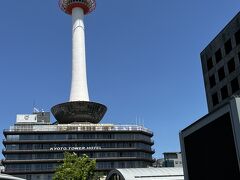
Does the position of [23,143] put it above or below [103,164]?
above

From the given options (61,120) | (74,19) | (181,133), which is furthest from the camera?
(74,19)

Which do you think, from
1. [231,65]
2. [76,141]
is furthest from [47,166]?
[231,65]

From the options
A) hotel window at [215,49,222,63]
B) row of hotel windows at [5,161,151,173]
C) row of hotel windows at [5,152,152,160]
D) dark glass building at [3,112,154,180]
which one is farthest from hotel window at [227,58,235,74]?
row of hotel windows at [5,152,152,160]

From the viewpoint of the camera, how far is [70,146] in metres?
127

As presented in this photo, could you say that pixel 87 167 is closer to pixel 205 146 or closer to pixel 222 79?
pixel 222 79

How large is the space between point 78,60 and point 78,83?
9765mm

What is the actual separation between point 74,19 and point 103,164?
2414 inches

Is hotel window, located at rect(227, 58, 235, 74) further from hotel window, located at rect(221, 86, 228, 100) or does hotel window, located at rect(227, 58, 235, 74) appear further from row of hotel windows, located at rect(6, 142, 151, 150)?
row of hotel windows, located at rect(6, 142, 151, 150)

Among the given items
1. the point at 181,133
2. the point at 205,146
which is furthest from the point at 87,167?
the point at 205,146

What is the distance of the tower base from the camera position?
133 metres

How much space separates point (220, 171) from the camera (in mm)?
30828

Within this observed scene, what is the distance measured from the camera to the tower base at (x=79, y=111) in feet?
436

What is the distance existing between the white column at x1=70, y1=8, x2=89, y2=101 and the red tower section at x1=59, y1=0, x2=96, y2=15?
184 cm

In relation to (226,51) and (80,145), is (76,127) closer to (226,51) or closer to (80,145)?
(80,145)
